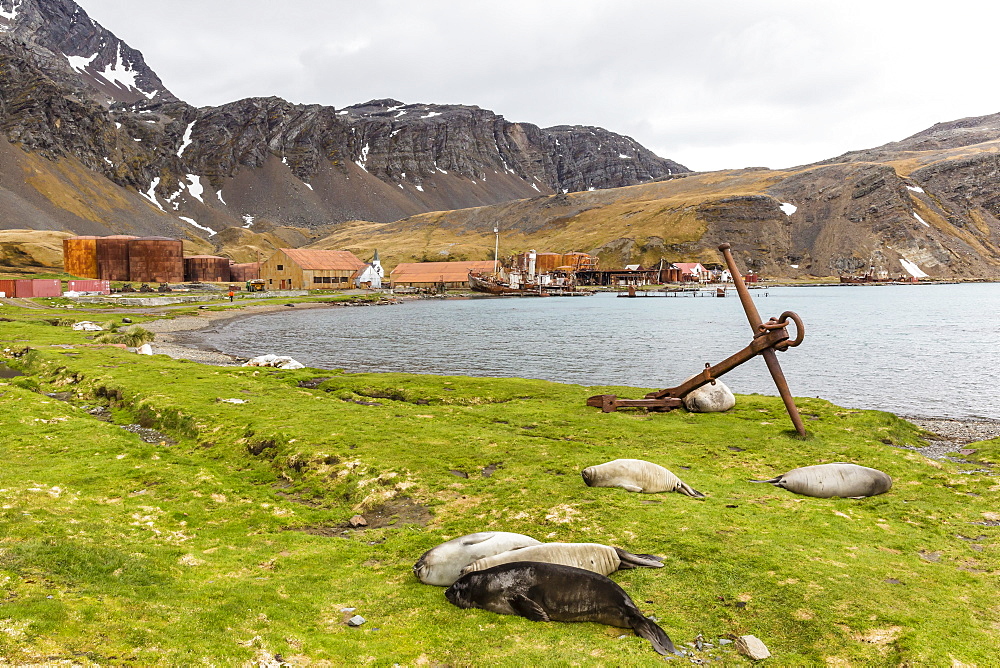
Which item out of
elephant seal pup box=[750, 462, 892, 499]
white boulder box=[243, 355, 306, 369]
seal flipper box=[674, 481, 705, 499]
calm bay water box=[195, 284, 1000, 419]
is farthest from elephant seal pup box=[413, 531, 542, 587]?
white boulder box=[243, 355, 306, 369]

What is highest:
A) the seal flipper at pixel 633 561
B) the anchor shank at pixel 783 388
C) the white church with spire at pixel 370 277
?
the white church with spire at pixel 370 277

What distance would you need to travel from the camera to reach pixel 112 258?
130 m

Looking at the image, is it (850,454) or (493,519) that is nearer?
(493,519)

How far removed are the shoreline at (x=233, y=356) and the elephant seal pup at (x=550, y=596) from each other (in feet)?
60.1

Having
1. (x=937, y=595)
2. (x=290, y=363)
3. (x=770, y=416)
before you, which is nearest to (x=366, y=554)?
(x=937, y=595)

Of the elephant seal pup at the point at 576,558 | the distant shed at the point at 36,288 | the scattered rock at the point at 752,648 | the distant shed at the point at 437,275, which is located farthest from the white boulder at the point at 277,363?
the distant shed at the point at 437,275

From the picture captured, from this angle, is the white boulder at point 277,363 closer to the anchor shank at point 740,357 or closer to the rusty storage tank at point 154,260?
the anchor shank at point 740,357

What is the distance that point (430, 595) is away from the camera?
9453 millimetres

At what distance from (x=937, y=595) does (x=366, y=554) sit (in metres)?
10.0

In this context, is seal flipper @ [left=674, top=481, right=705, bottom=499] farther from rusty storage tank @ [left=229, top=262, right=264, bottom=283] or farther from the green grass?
rusty storage tank @ [left=229, top=262, right=264, bottom=283]

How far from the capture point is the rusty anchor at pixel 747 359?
19578 millimetres

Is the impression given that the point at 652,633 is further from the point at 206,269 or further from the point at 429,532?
the point at 206,269

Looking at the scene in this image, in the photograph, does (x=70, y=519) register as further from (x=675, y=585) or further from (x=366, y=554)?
(x=675, y=585)

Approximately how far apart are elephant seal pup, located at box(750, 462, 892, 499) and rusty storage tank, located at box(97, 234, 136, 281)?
494ft
